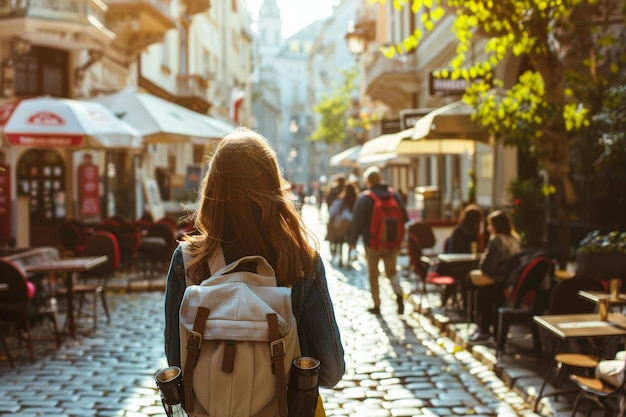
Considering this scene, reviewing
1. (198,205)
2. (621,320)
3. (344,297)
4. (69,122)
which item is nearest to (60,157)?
(69,122)

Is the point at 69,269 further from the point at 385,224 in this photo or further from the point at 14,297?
the point at 385,224

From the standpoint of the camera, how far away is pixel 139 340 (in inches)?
347

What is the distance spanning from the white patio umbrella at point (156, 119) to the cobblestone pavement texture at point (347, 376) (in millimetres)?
4795

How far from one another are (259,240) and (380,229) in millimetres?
7614

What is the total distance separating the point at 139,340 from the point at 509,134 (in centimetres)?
459

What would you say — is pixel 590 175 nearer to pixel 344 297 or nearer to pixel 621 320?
pixel 344 297

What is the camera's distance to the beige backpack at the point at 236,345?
Answer: 258 centimetres

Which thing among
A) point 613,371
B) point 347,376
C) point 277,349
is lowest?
point 347,376

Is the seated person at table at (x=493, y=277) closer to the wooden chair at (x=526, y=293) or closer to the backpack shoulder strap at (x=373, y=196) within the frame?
the wooden chair at (x=526, y=293)

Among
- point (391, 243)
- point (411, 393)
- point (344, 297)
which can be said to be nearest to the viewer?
point (411, 393)

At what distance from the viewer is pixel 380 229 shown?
10.3 m

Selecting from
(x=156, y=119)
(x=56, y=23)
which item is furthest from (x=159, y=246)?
(x=56, y=23)

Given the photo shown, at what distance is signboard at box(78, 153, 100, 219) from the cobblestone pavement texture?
822 centimetres

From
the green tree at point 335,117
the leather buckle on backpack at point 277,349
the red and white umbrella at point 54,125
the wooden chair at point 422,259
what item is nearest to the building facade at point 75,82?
the red and white umbrella at point 54,125
